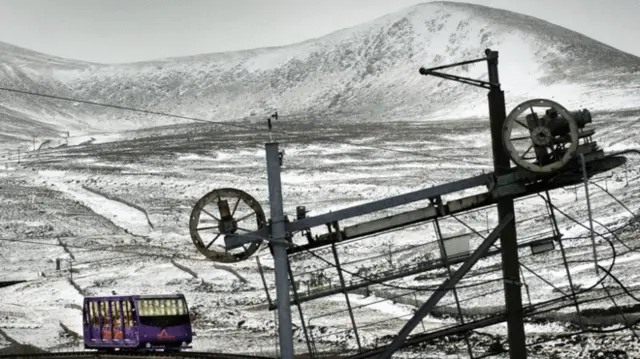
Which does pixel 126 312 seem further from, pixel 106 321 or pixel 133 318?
pixel 106 321

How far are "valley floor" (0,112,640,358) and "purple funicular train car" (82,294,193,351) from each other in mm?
3693

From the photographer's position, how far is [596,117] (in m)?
116

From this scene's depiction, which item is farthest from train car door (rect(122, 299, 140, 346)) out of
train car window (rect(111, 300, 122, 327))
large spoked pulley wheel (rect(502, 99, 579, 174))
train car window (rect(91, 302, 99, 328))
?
large spoked pulley wheel (rect(502, 99, 579, 174))

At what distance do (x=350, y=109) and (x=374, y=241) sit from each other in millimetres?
120969

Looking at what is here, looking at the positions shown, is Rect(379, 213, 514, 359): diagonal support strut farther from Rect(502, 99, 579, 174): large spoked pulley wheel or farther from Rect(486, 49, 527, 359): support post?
Rect(502, 99, 579, 174): large spoked pulley wheel

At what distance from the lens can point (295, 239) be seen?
6359 centimetres

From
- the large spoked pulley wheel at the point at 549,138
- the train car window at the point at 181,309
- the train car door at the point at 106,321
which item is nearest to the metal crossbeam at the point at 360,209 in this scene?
the large spoked pulley wheel at the point at 549,138

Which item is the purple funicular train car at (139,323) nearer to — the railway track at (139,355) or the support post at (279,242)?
the railway track at (139,355)

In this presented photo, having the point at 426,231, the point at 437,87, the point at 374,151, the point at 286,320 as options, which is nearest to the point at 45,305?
the point at 426,231

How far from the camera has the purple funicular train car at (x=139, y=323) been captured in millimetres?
33344

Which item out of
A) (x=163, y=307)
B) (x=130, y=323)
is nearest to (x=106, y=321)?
(x=130, y=323)

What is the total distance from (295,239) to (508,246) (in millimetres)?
48163

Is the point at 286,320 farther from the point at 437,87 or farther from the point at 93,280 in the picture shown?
the point at 437,87

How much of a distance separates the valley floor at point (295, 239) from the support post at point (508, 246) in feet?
2.49
